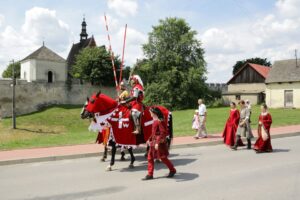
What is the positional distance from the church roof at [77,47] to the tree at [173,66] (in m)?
20.9

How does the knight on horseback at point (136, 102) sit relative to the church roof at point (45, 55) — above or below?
below

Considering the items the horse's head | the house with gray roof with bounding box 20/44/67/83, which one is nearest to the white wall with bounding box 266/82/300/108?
the house with gray roof with bounding box 20/44/67/83

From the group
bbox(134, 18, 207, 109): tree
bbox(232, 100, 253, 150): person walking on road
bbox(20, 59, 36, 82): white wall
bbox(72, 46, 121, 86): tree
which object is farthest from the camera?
bbox(72, 46, 121, 86): tree

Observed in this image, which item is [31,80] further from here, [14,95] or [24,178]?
[24,178]

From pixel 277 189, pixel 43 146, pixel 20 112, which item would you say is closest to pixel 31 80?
pixel 20 112

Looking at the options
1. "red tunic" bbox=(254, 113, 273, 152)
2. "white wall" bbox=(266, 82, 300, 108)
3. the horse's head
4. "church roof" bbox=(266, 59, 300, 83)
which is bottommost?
"red tunic" bbox=(254, 113, 273, 152)

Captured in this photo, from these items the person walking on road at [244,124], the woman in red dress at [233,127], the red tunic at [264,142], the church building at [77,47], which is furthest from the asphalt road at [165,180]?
the church building at [77,47]

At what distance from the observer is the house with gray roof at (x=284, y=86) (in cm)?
4631

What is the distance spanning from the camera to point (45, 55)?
6141 centimetres

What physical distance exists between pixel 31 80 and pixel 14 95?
367 inches

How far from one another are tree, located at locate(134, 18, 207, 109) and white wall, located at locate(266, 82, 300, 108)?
32.1 ft

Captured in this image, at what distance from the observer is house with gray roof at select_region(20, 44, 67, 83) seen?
59719 millimetres

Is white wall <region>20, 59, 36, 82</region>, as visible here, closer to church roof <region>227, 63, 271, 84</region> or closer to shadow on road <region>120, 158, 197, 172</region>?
church roof <region>227, 63, 271, 84</region>

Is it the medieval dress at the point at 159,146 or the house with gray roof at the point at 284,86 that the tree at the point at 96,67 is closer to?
the house with gray roof at the point at 284,86
